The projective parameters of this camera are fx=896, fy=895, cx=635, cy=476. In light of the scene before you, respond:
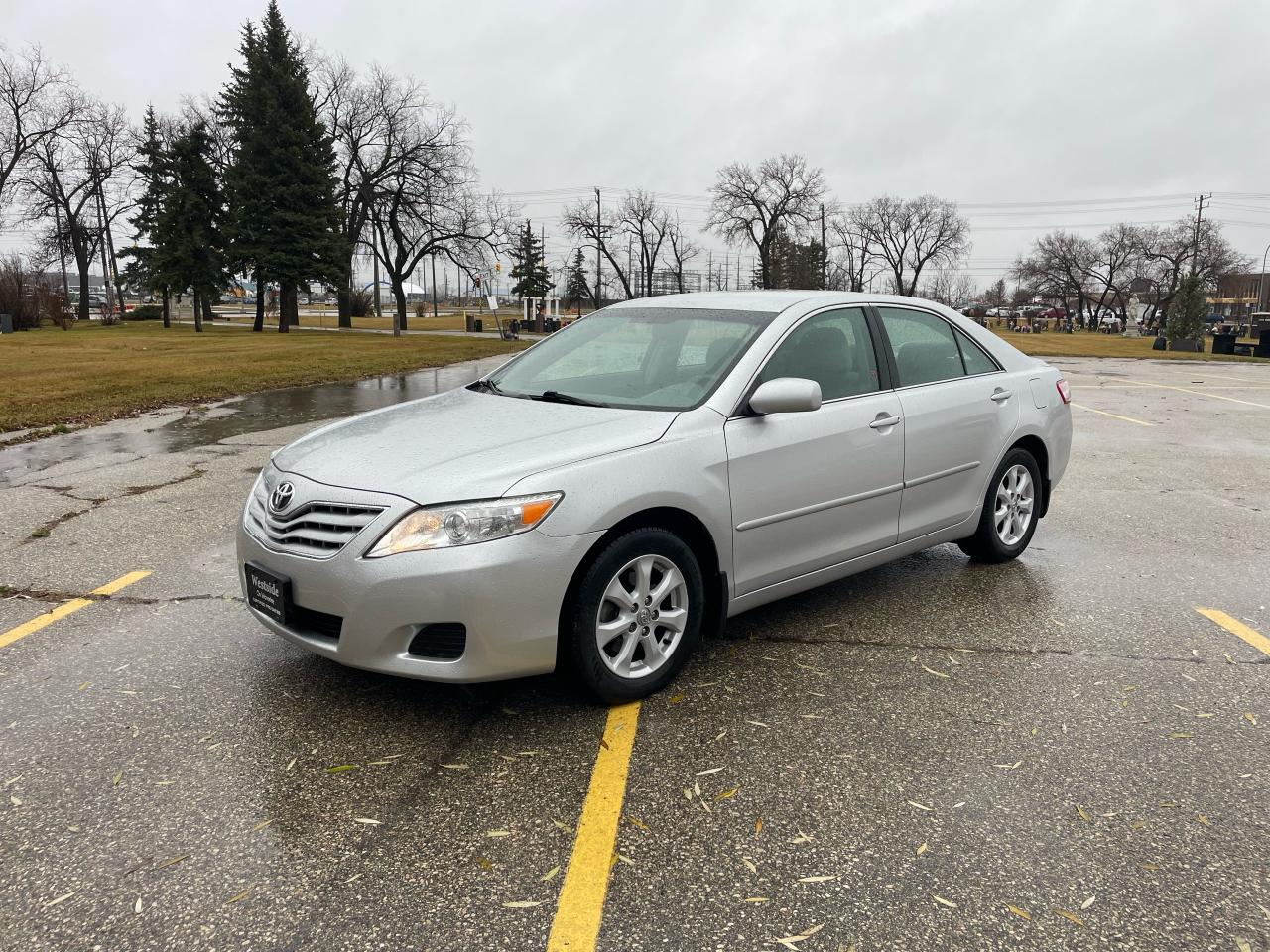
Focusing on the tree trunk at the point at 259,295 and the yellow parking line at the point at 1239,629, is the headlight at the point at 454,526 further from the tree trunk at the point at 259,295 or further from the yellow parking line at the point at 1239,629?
the tree trunk at the point at 259,295

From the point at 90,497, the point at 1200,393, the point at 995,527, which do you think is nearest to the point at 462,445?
the point at 995,527

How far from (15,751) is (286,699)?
34.5 inches

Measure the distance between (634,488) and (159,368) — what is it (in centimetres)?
1954

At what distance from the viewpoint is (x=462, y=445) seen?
3.40 metres

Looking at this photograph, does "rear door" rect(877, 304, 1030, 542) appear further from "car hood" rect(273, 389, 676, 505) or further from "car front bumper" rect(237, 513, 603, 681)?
"car front bumper" rect(237, 513, 603, 681)

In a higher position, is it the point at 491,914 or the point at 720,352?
the point at 720,352

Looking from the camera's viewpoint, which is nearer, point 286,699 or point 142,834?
point 142,834

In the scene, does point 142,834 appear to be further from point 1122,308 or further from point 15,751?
point 1122,308

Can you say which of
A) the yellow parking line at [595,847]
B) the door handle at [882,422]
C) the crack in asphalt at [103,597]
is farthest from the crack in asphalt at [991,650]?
the crack in asphalt at [103,597]

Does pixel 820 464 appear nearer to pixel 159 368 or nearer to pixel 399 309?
pixel 159 368

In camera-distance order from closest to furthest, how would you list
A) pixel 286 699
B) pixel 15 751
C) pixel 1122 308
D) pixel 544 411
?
pixel 15 751 → pixel 286 699 → pixel 544 411 → pixel 1122 308

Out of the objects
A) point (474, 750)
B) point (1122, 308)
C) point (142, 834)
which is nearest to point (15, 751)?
point (142, 834)

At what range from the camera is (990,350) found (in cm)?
526

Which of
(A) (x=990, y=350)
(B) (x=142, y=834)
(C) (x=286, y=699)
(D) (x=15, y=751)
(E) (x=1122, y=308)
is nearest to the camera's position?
(B) (x=142, y=834)
